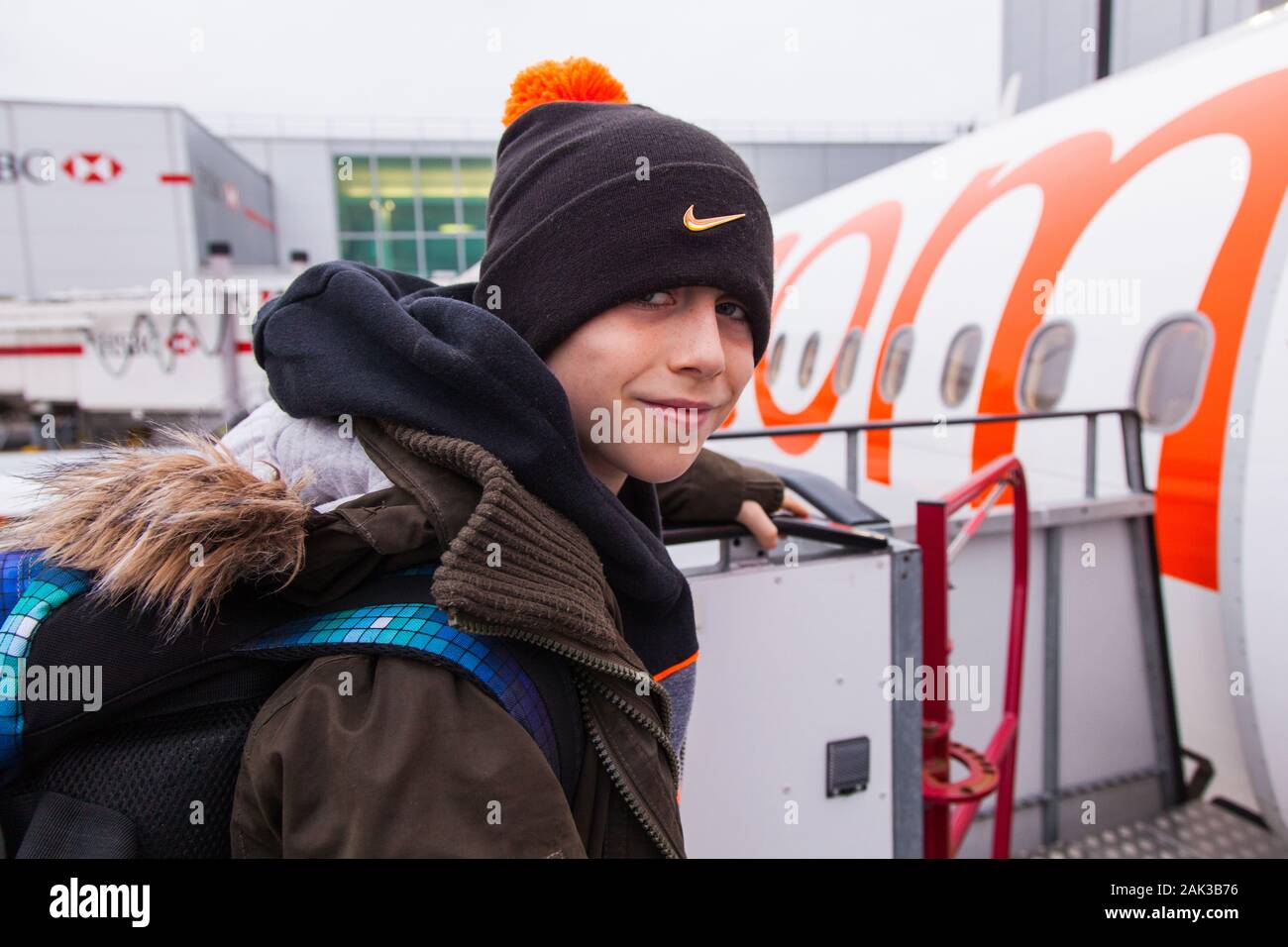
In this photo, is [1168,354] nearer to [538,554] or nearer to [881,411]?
[881,411]

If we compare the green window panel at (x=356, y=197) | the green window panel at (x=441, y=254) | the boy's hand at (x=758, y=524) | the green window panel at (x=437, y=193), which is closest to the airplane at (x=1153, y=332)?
the boy's hand at (x=758, y=524)

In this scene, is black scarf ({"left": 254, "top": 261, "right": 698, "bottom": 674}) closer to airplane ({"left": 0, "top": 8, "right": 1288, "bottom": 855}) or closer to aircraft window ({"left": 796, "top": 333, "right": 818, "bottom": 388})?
airplane ({"left": 0, "top": 8, "right": 1288, "bottom": 855})

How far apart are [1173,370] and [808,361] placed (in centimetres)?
398

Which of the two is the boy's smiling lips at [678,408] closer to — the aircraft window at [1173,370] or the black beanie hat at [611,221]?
the black beanie hat at [611,221]

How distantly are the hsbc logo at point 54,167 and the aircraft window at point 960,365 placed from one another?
19742mm

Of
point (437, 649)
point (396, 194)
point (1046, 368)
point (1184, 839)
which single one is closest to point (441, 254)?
point (396, 194)

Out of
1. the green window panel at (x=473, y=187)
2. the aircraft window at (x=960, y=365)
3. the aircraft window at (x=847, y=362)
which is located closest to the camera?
the aircraft window at (x=960, y=365)

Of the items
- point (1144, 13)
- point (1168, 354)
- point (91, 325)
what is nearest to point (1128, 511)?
point (1168, 354)

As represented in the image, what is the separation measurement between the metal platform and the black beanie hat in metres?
3.33

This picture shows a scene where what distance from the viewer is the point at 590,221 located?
1134mm

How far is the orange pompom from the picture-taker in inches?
52.5

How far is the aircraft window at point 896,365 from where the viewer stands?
573cm

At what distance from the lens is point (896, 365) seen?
5863mm
